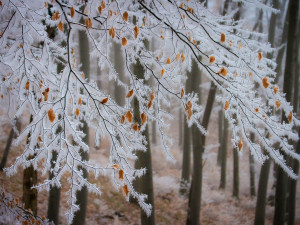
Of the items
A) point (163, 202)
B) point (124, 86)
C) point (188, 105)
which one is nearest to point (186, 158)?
point (163, 202)

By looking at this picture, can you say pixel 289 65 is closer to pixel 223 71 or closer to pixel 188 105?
pixel 223 71

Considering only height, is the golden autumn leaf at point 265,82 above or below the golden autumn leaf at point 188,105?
above

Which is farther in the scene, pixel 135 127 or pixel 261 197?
pixel 261 197

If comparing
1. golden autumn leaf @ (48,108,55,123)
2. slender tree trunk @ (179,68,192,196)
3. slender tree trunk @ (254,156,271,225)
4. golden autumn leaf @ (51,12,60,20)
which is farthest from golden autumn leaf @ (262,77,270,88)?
slender tree trunk @ (179,68,192,196)

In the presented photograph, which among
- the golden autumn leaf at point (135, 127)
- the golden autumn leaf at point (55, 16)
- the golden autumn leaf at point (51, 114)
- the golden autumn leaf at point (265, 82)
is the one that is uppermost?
the golden autumn leaf at point (55, 16)

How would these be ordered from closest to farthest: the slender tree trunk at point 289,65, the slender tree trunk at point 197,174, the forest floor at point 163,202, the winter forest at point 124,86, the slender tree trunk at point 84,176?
the winter forest at point 124,86 → the slender tree trunk at point 289,65 → the slender tree trunk at point 84,176 → the slender tree trunk at point 197,174 → the forest floor at point 163,202

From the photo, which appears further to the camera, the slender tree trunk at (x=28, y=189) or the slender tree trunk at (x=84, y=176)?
the slender tree trunk at (x=84, y=176)

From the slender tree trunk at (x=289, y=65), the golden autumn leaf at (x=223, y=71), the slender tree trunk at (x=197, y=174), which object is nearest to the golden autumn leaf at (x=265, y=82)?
the golden autumn leaf at (x=223, y=71)

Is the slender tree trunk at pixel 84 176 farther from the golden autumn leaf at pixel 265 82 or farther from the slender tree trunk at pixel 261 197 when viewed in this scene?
the slender tree trunk at pixel 261 197

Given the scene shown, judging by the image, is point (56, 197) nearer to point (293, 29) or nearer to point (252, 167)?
point (293, 29)

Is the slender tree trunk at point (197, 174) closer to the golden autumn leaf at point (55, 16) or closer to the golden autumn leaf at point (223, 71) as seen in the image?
the golden autumn leaf at point (223, 71)

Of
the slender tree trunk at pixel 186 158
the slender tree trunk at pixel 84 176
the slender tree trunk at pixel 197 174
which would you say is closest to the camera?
the slender tree trunk at pixel 84 176

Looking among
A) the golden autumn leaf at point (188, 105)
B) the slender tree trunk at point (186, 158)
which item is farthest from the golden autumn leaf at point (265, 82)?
the slender tree trunk at point (186, 158)

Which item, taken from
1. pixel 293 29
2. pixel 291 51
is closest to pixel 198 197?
pixel 291 51
